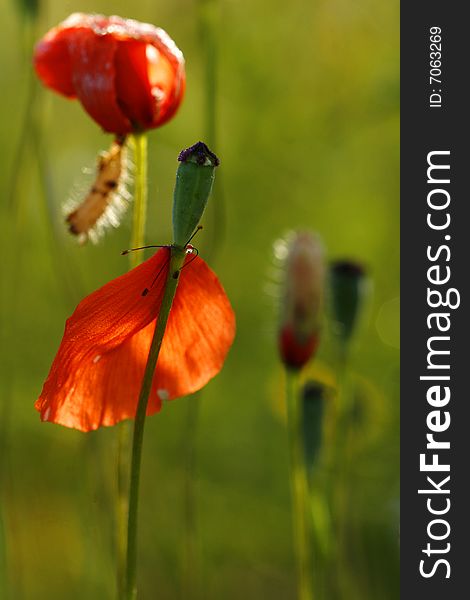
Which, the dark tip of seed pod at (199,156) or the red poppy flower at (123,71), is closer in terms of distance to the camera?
the dark tip of seed pod at (199,156)

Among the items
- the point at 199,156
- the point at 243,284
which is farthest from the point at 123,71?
the point at 243,284

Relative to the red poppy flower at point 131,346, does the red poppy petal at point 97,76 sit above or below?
above

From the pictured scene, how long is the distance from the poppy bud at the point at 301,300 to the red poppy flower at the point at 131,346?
28 centimetres

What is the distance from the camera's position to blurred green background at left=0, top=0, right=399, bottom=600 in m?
1.66

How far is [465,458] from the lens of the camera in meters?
1.17

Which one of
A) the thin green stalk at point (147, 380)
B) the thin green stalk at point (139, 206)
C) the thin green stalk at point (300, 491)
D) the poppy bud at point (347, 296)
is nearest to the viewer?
the thin green stalk at point (147, 380)

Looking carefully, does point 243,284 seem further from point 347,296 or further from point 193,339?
point 193,339

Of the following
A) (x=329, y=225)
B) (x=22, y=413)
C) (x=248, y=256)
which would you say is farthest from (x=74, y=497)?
(x=329, y=225)

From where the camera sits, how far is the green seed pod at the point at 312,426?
1050 mm

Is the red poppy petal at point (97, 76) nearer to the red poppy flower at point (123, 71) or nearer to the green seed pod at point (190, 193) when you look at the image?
the red poppy flower at point (123, 71)

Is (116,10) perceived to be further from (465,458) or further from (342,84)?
(465,458)

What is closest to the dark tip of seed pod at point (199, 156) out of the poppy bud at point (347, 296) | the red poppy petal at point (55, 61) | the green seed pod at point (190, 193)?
the green seed pod at point (190, 193)

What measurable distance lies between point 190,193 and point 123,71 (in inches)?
10.8

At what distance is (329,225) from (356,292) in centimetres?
106
